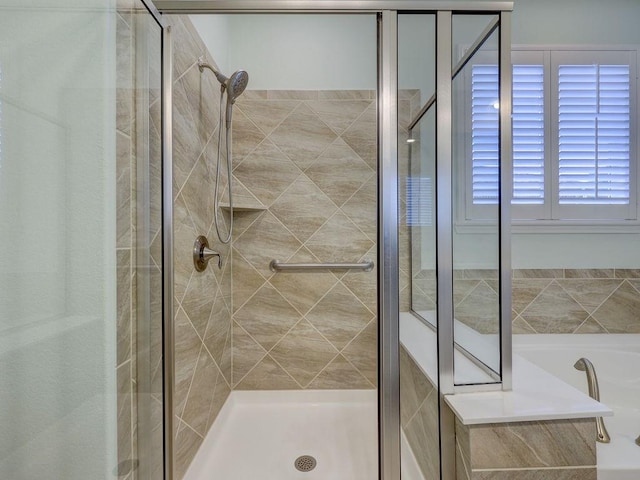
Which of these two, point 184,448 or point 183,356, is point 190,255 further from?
point 184,448

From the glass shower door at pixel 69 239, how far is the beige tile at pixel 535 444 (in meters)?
0.90

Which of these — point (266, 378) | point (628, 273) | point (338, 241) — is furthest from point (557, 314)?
point (266, 378)

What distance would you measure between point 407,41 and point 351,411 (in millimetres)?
1681

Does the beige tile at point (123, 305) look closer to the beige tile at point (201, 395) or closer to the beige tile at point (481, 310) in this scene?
the beige tile at point (201, 395)

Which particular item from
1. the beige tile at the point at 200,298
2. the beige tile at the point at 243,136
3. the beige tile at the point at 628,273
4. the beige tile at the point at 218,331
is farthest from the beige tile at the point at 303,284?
the beige tile at the point at 628,273

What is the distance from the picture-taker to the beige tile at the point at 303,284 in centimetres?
176

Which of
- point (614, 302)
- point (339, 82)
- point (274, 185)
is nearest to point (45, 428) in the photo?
point (274, 185)

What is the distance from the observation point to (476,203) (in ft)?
3.25

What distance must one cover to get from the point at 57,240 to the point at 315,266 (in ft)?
4.02

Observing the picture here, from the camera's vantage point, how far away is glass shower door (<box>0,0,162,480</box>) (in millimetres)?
487

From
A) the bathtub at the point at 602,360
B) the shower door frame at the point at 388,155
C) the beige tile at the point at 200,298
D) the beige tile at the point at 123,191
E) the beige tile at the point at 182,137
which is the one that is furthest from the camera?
the bathtub at the point at 602,360

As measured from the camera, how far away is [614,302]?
67.1 inches

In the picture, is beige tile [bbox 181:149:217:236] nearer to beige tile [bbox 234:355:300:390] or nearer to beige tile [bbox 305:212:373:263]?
beige tile [bbox 305:212:373:263]

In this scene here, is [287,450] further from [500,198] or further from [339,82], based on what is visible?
[339,82]
